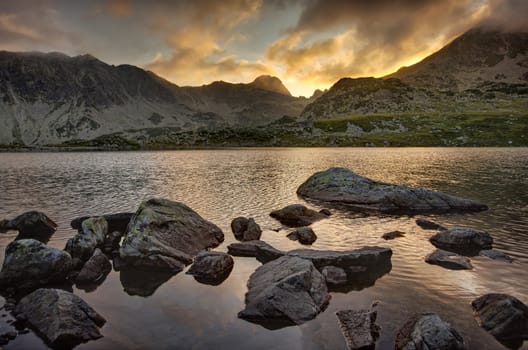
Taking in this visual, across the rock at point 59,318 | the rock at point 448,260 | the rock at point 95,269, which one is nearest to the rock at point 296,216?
the rock at point 448,260

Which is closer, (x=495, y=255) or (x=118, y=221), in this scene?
(x=495, y=255)

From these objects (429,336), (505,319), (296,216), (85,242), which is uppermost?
(429,336)

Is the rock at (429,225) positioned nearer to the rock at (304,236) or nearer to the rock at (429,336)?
the rock at (304,236)

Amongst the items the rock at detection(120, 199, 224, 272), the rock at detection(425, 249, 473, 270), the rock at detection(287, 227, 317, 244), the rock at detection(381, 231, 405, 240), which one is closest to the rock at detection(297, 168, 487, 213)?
the rock at detection(381, 231, 405, 240)

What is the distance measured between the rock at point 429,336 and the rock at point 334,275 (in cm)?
602

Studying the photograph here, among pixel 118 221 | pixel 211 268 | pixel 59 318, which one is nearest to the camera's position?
pixel 59 318

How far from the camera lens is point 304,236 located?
101ft

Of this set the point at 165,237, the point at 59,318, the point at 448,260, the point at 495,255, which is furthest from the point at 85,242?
the point at 495,255

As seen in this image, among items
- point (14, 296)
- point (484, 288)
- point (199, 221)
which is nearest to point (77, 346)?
point (14, 296)

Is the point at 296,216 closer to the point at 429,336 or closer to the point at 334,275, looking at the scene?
the point at 334,275

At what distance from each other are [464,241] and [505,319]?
44.0 feet

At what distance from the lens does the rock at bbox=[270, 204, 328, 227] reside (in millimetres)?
37719

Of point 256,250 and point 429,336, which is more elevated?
point 429,336

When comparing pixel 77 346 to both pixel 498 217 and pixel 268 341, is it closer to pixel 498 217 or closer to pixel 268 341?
pixel 268 341
